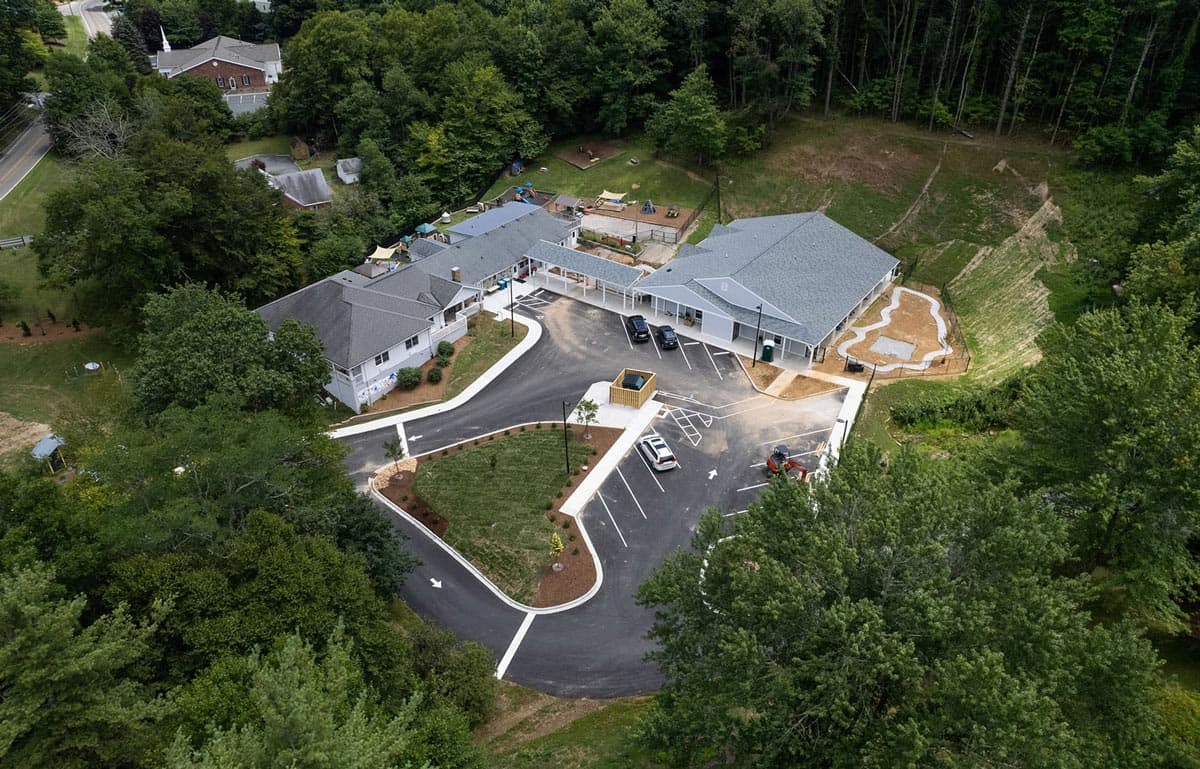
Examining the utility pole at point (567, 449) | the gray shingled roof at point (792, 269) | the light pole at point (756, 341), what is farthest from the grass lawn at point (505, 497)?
the gray shingled roof at point (792, 269)

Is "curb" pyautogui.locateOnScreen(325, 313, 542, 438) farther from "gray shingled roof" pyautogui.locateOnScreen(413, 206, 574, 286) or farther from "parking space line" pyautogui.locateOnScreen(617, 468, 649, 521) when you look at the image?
"parking space line" pyautogui.locateOnScreen(617, 468, 649, 521)

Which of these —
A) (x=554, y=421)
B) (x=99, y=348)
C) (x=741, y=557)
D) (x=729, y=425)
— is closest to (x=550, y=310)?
(x=554, y=421)

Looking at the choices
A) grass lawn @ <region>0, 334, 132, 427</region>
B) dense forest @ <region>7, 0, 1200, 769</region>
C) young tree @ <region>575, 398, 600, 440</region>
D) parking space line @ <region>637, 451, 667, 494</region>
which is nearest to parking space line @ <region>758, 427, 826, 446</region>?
dense forest @ <region>7, 0, 1200, 769</region>

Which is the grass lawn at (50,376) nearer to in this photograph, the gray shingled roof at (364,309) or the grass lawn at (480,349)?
the gray shingled roof at (364,309)

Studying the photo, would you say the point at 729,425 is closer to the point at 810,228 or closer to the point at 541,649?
the point at 541,649

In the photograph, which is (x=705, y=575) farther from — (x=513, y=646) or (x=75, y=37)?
(x=75, y=37)

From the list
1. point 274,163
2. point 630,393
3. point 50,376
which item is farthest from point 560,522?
point 274,163
